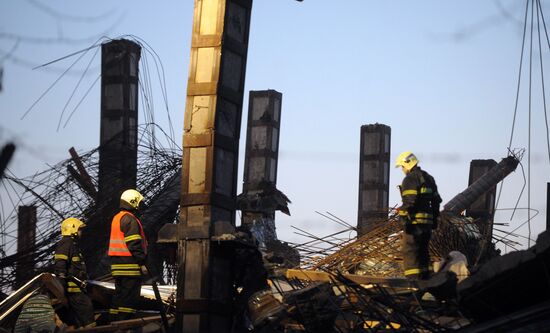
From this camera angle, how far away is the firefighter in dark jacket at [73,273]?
1377cm

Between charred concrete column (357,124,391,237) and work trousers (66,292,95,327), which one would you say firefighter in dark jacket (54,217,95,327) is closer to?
work trousers (66,292,95,327)

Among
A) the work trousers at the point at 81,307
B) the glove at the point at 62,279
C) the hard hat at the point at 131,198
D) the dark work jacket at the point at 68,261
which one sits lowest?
the work trousers at the point at 81,307

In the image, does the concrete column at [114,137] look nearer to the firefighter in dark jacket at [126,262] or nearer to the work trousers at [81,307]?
the work trousers at [81,307]

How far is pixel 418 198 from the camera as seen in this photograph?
12.8m

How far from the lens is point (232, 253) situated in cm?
1395

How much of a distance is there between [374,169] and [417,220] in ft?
25.1

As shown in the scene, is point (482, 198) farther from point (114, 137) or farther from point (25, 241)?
point (25, 241)

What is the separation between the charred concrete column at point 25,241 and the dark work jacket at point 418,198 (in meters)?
7.14

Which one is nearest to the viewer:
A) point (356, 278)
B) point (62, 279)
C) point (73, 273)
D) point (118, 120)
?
point (356, 278)

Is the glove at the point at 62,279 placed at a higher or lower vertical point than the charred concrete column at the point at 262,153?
lower

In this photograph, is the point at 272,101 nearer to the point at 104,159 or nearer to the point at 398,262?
the point at 104,159

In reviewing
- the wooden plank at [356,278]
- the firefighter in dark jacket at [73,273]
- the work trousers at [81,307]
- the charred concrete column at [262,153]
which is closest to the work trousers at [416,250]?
the wooden plank at [356,278]

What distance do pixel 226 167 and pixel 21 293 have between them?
10.5 ft

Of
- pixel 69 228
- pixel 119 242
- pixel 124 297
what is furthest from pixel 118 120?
pixel 124 297
